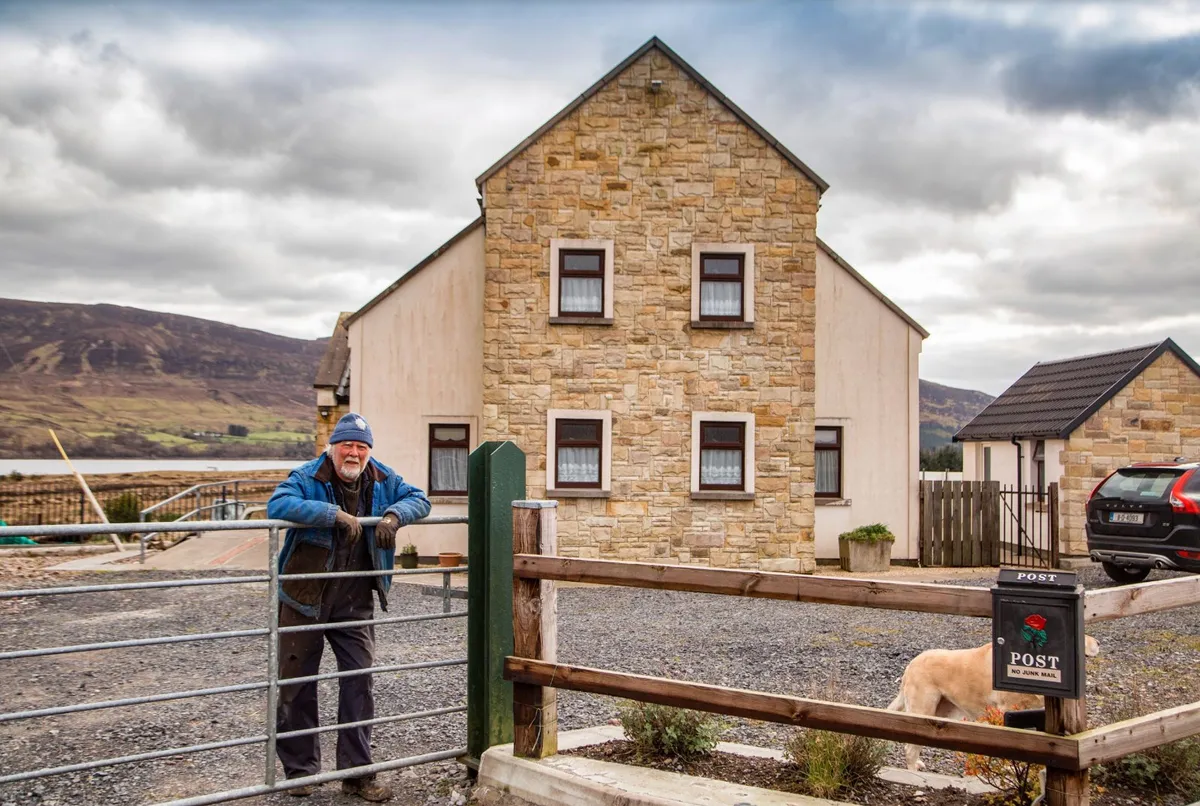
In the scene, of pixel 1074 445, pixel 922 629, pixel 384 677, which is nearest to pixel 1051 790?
pixel 384 677

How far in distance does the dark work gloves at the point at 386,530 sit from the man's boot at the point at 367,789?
1.29 meters

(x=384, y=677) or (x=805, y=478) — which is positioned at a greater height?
(x=805, y=478)

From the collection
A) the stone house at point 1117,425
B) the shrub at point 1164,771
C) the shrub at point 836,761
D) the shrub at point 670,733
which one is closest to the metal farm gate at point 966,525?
the stone house at point 1117,425

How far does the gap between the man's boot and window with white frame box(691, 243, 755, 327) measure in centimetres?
1287

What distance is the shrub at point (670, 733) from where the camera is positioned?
560cm

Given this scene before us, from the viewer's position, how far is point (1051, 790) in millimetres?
4043

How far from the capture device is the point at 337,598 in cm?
579

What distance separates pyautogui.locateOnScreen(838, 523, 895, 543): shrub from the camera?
1953cm

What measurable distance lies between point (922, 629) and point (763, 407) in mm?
6325

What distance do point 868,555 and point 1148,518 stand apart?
5.66m

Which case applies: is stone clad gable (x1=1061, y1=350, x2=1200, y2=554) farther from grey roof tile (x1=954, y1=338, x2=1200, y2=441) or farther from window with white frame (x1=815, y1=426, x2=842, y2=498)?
window with white frame (x1=815, y1=426, x2=842, y2=498)

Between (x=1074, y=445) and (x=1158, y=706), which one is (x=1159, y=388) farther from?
(x=1158, y=706)

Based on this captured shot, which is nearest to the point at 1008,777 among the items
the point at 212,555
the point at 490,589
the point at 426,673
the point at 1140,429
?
the point at 490,589

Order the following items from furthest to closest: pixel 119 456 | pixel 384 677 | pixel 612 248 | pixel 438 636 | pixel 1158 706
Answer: pixel 119 456 → pixel 612 248 → pixel 438 636 → pixel 384 677 → pixel 1158 706
